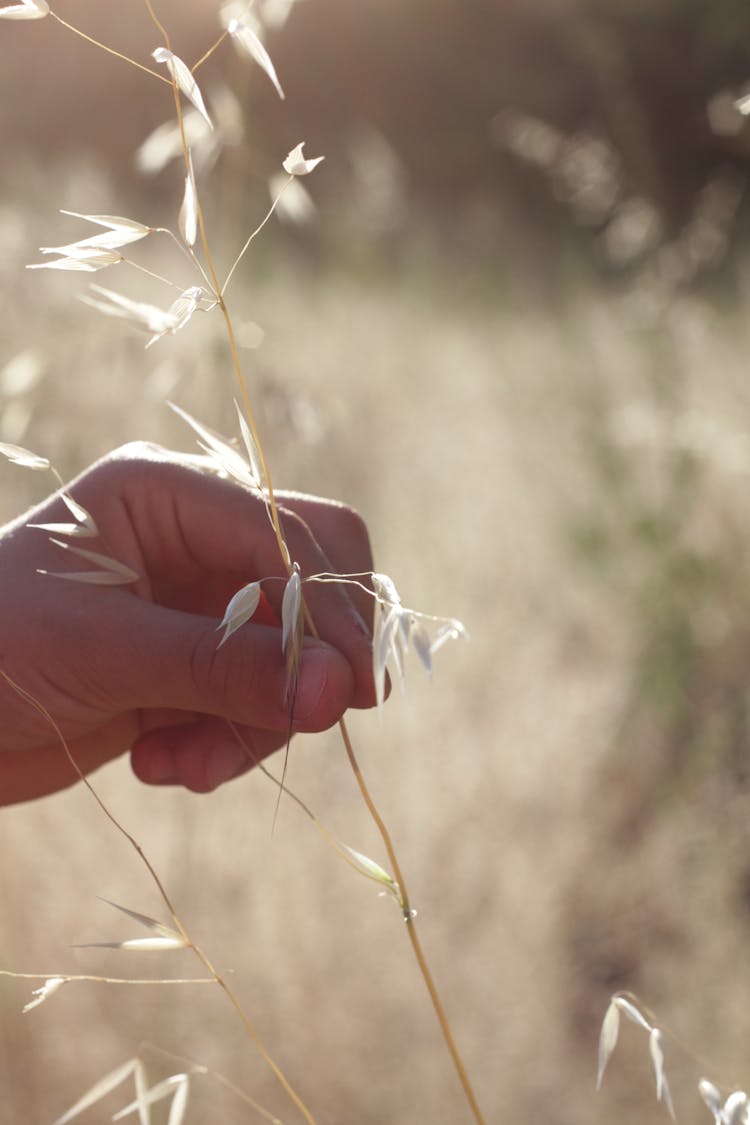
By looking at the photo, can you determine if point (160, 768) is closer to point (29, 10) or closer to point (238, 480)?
point (238, 480)

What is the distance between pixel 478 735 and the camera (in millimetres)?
2213

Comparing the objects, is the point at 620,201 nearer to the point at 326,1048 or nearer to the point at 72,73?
the point at 326,1048

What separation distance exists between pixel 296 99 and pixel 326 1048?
8.69 m

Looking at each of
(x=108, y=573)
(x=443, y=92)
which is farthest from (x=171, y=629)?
(x=443, y=92)

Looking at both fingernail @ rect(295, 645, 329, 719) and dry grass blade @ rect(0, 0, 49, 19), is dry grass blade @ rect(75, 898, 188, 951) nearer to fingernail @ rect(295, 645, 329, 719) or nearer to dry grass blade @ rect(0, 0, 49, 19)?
fingernail @ rect(295, 645, 329, 719)

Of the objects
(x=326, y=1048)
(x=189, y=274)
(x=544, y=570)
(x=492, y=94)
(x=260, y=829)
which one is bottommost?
(x=326, y=1048)

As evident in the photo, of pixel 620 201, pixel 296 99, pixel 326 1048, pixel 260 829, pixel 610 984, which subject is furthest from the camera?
pixel 296 99

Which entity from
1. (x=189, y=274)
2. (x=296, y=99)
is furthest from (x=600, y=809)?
(x=296, y=99)

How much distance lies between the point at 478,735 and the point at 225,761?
1421 millimetres

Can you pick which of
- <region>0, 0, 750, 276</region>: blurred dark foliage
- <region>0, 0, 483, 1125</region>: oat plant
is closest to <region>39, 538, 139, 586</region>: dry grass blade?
<region>0, 0, 483, 1125</region>: oat plant

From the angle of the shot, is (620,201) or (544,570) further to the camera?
(544,570)

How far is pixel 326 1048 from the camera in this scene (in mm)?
1503

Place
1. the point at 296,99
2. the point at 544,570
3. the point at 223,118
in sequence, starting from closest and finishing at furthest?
the point at 223,118
the point at 544,570
the point at 296,99

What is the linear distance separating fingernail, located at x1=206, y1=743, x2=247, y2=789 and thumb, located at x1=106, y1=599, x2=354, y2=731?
160 mm
